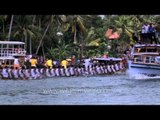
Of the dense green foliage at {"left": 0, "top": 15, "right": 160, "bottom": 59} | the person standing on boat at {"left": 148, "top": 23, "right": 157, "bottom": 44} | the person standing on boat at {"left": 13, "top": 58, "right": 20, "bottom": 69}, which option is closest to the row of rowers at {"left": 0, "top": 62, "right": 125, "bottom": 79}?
the person standing on boat at {"left": 13, "top": 58, "right": 20, "bottom": 69}

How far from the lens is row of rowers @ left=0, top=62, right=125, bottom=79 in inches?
444

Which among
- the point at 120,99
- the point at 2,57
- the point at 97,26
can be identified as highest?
the point at 97,26

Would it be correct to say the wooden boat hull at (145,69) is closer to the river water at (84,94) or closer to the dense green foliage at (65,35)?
the dense green foliage at (65,35)

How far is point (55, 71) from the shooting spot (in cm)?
1155

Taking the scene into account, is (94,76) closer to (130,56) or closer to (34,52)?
(130,56)

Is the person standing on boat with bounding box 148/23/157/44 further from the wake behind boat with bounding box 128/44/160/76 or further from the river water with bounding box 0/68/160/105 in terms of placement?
the river water with bounding box 0/68/160/105

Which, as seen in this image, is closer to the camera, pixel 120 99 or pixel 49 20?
pixel 120 99

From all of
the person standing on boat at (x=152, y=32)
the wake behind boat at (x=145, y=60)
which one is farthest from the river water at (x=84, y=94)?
the person standing on boat at (x=152, y=32)

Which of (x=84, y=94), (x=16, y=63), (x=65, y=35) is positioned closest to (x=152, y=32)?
(x=65, y=35)

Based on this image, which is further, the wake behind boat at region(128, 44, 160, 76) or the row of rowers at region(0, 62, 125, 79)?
the wake behind boat at region(128, 44, 160, 76)

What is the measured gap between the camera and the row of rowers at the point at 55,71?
37.0 ft

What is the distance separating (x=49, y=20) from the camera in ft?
41.3

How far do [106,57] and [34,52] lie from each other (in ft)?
6.94
